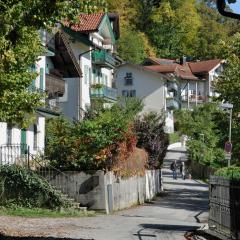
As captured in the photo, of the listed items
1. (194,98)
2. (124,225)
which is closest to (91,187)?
(124,225)

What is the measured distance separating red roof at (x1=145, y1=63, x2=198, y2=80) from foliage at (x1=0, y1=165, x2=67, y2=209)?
7415 centimetres

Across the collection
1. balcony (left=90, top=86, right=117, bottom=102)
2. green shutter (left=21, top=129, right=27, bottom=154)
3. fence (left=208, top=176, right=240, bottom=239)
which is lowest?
fence (left=208, top=176, right=240, bottom=239)

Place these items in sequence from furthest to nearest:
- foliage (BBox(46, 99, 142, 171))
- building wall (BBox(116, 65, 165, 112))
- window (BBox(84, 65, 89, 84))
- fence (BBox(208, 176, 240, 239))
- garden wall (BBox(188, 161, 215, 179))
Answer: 1. building wall (BBox(116, 65, 165, 112))
2. garden wall (BBox(188, 161, 215, 179))
3. window (BBox(84, 65, 89, 84))
4. foliage (BBox(46, 99, 142, 171))
5. fence (BBox(208, 176, 240, 239))

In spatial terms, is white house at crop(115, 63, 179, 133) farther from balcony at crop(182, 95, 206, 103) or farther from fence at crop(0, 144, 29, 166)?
fence at crop(0, 144, 29, 166)

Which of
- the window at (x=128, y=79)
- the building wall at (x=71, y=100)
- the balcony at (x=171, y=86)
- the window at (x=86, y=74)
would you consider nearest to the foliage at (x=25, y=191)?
the building wall at (x=71, y=100)

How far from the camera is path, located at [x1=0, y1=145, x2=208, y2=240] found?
18922mm

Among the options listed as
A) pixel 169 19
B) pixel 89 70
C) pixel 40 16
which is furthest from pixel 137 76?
pixel 40 16

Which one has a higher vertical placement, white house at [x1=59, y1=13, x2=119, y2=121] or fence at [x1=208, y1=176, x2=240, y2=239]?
white house at [x1=59, y1=13, x2=119, y2=121]

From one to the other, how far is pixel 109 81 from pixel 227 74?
30.8 m

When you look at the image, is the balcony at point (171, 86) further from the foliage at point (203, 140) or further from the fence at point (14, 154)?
the fence at point (14, 154)

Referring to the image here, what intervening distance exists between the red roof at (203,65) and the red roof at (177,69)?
1.33 m

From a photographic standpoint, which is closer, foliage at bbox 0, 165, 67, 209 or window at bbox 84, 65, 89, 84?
foliage at bbox 0, 165, 67, 209

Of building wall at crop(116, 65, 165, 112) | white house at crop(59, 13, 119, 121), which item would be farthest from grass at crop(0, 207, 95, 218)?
building wall at crop(116, 65, 165, 112)

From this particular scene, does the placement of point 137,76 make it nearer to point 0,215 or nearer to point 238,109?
point 238,109
